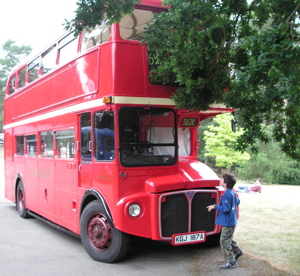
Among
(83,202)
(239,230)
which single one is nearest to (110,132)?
(83,202)

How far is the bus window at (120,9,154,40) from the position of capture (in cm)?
685

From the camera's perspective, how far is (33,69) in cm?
1124

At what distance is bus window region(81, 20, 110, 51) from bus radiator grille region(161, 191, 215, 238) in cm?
300

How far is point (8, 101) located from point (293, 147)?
976 cm

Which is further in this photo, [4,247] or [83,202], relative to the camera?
[4,247]

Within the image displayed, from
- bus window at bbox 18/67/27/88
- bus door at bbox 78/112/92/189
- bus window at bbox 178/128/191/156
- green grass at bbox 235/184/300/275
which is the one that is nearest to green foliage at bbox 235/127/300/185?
green grass at bbox 235/184/300/275

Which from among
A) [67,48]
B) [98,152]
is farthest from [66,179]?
[67,48]

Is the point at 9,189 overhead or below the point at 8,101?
below

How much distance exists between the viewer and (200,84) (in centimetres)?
662

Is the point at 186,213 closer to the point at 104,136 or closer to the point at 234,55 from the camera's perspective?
the point at 104,136

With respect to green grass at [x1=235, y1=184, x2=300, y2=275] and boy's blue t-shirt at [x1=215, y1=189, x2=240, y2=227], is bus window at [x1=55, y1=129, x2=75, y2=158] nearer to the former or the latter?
boy's blue t-shirt at [x1=215, y1=189, x2=240, y2=227]

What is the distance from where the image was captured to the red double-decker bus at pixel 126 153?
6.51 metres

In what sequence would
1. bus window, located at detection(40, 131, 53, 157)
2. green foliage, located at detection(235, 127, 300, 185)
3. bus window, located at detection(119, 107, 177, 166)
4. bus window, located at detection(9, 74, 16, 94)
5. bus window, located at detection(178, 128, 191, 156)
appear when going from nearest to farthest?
bus window, located at detection(119, 107, 177, 166), bus window, located at detection(178, 128, 191, 156), bus window, located at detection(40, 131, 53, 157), bus window, located at detection(9, 74, 16, 94), green foliage, located at detection(235, 127, 300, 185)

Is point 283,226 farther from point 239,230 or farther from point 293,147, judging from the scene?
point 293,147
